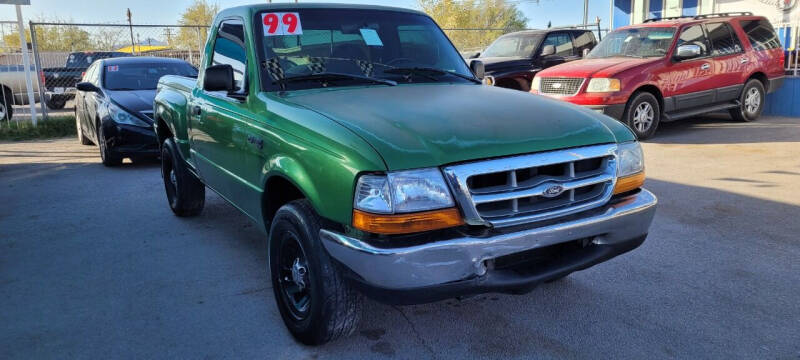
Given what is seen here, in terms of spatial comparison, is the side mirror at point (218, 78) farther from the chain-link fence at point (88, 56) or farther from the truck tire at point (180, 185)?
the chain-link fence at point (88, 56)

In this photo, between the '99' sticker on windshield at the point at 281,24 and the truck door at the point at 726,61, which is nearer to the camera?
the '99' sticker on windshield at the point at 281,24

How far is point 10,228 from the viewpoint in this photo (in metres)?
5.65

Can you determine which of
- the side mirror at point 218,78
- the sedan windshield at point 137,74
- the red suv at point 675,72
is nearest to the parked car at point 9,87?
the sedan windshield at point 137,74

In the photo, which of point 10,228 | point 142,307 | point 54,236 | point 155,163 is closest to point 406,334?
point 142,307

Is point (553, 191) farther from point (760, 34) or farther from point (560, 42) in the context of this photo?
point (560, 42)

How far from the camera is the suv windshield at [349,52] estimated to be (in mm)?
3770

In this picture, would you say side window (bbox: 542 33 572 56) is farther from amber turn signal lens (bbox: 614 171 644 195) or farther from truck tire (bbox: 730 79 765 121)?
amber turn signal lens (bbox: 614 171 644 195)

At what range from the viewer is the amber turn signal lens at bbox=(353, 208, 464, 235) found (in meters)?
2.59

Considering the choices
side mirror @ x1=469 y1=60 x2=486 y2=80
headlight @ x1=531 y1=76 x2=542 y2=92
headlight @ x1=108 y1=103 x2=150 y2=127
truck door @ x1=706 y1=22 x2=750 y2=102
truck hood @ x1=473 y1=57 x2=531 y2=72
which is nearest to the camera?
side mirror @ x1=469 y1=60 x2=486 y2=80

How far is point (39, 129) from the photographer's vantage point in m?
12.5

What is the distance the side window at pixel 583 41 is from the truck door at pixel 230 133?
1041 centimetres

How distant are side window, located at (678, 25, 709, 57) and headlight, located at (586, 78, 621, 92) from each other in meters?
1.64

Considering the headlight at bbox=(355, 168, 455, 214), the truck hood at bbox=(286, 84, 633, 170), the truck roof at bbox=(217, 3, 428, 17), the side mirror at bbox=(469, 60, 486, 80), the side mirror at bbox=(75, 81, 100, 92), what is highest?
the truck roof at bbox=(217, 3, 428, 17)

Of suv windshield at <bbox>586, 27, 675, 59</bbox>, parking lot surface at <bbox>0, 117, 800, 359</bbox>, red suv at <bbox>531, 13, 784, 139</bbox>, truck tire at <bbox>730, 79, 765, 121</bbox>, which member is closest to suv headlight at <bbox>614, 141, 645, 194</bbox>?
parking lot surface at <bbox>0, 117, 800, 359</bbox>
